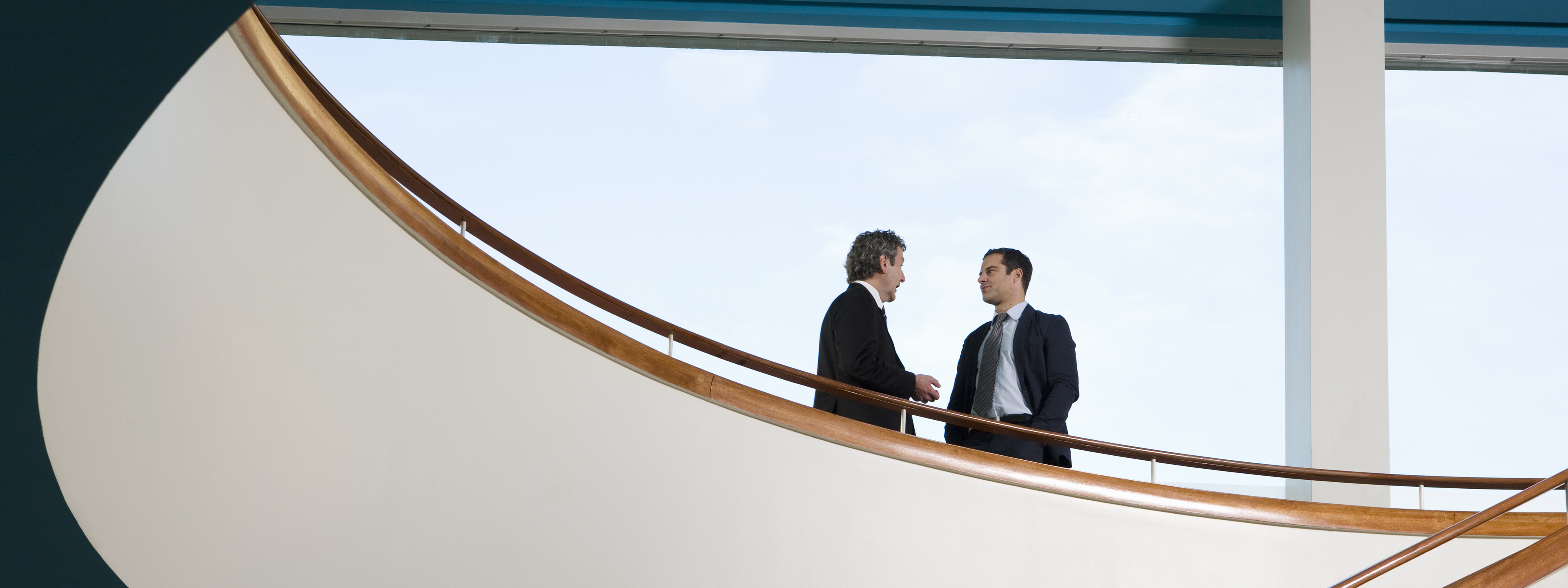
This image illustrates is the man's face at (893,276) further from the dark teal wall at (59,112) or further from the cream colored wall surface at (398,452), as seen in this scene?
the dark teal wall at (59,112)

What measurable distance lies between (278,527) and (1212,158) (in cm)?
477

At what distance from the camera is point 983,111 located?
5.48 meters

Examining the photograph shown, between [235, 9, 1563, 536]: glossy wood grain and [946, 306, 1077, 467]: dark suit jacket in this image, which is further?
[946, 306, 1077, 467]: dark suit jacket

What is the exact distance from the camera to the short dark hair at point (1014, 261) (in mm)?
3367

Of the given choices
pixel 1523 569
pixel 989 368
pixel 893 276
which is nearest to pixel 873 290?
pixel 893 276

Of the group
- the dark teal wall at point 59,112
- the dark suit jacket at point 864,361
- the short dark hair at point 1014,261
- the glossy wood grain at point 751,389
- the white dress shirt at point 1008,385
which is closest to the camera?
the dark teal wall at point 59,112

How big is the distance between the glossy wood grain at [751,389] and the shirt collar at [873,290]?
44cm

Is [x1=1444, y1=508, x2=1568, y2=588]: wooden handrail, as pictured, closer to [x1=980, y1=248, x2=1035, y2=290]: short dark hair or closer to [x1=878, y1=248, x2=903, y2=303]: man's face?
[x1=980, y1=248, x2=1035, y2=290]: short dark hair

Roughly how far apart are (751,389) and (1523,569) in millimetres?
1843

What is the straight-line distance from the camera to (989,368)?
11.0ft

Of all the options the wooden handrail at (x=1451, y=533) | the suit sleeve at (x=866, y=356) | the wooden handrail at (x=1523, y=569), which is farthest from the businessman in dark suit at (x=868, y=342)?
the wooden handrail at (x=1523, y=569)

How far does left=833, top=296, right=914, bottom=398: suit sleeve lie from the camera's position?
313 centimetres

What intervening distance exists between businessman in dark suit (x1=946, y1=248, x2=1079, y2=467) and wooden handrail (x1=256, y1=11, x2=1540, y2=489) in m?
0.11

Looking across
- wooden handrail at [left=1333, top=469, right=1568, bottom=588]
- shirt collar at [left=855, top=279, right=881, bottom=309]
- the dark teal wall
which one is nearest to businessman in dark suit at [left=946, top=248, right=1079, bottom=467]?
shirt collar at [left=855, top=279, right=881, bottom=309]
